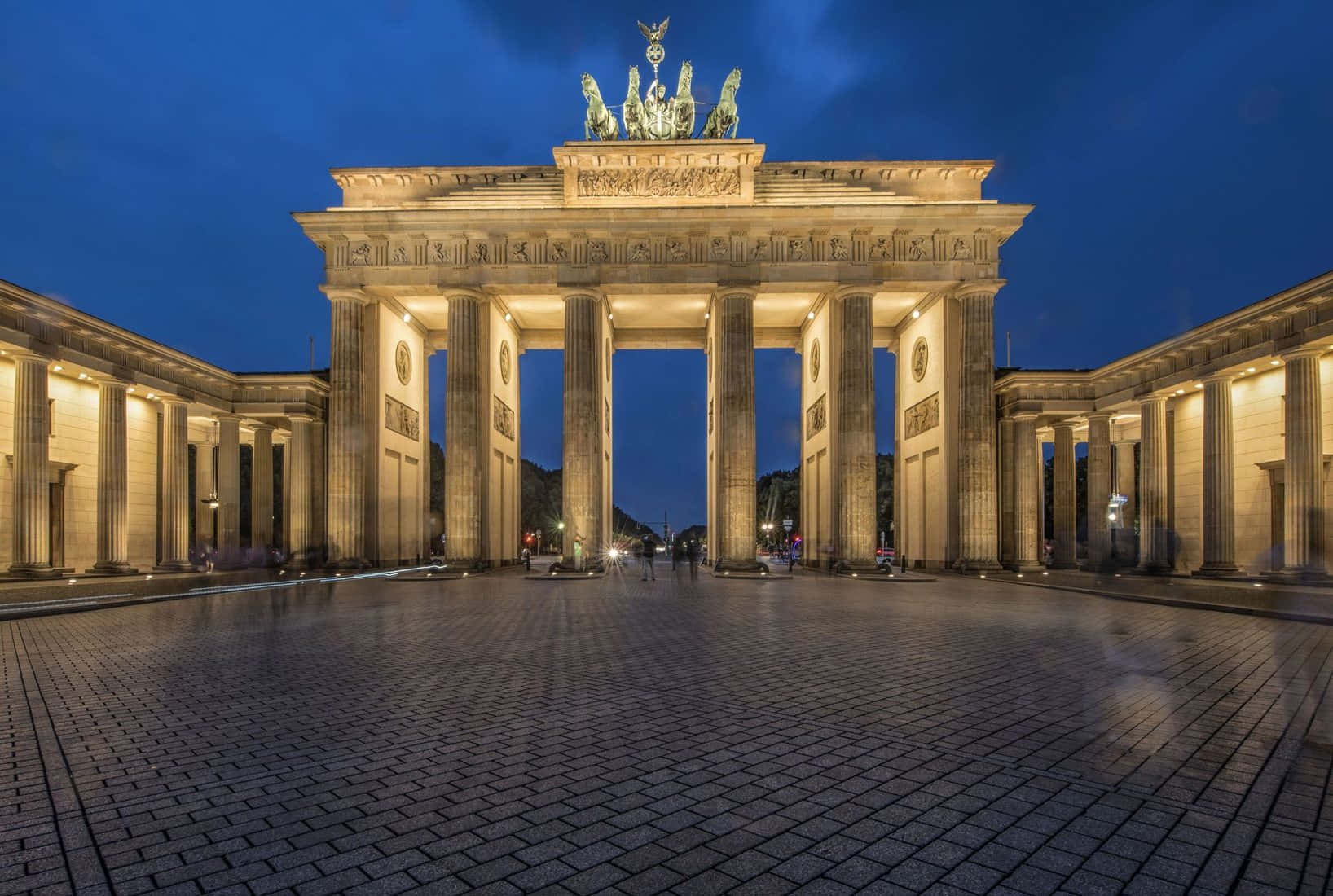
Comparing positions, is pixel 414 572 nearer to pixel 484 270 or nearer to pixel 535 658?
pixel 484 270

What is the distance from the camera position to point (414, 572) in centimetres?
2909

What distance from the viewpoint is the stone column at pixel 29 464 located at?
77.0 feet

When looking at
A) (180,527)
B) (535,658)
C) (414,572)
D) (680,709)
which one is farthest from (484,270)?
(680,709)

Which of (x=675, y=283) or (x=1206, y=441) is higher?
(x=675, y=283)

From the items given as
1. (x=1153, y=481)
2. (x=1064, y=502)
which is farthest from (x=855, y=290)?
(x=1064, y=502)

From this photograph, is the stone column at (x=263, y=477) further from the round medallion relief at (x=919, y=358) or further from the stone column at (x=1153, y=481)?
the stone column at (x=1153, y=481)

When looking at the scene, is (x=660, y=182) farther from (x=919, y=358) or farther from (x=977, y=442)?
(x=977, y=442)

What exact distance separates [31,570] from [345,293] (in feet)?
47.9

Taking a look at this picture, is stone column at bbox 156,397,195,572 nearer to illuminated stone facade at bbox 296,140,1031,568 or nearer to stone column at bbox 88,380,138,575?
stone column at bbox 88,380,138,575

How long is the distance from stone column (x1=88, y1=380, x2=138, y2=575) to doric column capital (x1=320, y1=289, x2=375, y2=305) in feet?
27.5

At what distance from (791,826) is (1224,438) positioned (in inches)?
1182

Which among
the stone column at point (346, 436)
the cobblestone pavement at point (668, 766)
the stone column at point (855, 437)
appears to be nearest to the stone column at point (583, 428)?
the stone column at point (855, 437)

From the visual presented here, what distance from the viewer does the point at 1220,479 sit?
2627 centimetres

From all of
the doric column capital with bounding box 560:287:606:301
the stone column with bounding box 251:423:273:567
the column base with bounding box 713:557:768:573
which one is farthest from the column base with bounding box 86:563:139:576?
the column base with bounding box 713:557:768:573
